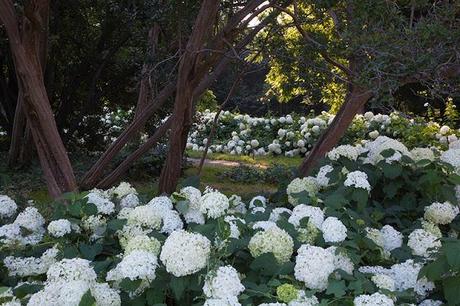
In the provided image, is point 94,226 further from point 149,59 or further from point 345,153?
point 149,59

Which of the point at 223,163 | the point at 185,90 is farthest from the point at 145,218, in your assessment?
the point at 223,163

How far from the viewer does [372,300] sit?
76.6 inches

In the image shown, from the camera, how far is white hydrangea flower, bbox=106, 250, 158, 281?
200 cm

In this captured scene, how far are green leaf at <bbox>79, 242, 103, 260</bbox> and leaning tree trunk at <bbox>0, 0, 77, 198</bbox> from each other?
2.17 metres

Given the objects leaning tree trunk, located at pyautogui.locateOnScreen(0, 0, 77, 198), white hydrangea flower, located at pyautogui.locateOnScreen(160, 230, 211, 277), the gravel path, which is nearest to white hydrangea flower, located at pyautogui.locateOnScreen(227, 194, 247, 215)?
white hydrangea flower, located at pyautogui.locateOnScreen(160, 230, 211, 277)

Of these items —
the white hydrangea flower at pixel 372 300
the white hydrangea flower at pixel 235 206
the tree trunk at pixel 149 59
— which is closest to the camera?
the white hydrangea flower at pixel 372 300

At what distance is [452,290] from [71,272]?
1336 millimetres

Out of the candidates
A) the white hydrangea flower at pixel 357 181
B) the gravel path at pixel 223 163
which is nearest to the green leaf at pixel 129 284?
the white hydrangea flower at pixel 357 181

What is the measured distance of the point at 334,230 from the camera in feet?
7.79

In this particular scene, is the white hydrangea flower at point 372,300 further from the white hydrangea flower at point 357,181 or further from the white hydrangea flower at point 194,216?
the white hydrangea flower at point 357,181

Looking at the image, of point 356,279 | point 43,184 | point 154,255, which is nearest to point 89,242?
point 154,255

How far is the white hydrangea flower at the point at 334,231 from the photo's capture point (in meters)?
2.37

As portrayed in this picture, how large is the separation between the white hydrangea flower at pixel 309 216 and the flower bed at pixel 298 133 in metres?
8.03

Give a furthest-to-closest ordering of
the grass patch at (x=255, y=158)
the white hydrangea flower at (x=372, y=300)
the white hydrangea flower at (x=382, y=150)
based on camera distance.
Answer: the grass patch at (x=255, y=158) → the white hydrangea flower at (x=382, y=150) → the white hydrangea flower at (x=372, y=300)
